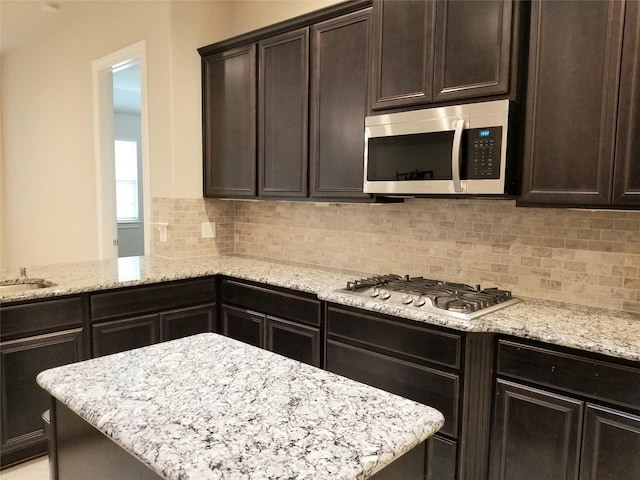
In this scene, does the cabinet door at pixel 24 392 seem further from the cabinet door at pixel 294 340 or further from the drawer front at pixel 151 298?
the cabinet door at pixel 294 340

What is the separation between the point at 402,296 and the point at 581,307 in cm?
82

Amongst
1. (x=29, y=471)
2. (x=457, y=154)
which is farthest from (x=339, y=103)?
(x=29, y=471)

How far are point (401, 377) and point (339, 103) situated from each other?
5.16 ft

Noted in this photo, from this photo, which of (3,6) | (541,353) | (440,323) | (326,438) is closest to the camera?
(326,438)

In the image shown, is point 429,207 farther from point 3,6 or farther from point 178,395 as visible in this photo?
point 3,6

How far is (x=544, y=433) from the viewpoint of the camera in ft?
6.04

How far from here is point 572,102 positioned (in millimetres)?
1983

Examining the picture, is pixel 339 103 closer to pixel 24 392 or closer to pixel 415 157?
pixel 415 157

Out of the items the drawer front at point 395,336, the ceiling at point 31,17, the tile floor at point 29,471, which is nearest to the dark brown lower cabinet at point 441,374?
the drawer front at point 395,336

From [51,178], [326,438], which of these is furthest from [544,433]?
[51,178]

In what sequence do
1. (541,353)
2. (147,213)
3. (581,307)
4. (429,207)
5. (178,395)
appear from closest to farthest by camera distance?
(178,395), (541,353), (581,307), (429,207), (147,213)

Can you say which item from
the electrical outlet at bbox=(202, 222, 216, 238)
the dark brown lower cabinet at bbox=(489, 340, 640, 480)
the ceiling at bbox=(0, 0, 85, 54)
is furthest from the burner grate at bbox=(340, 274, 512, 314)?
the ceiling at bbox=(0, 0, 85, 54)

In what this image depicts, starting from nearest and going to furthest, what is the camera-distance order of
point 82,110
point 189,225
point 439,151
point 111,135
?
point 439,151 < point 189,225 < point 111,135 < point 82,110

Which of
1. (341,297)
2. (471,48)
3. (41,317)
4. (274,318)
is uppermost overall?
(471,48)
